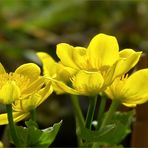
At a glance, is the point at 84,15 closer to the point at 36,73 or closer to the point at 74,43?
the point at 74,43

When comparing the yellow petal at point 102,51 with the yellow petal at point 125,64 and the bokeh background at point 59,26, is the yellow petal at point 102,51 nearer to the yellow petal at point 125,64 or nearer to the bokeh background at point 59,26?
the yellow petal at point 125,64

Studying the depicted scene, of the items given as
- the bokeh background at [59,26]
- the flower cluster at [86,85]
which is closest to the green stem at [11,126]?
the flower cluster at [86,85]

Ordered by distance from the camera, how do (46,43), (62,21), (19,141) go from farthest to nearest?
1. (62,21)
2. (46,43)
3. (19,141)

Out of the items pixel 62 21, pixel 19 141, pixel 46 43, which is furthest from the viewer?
pixel 62 21

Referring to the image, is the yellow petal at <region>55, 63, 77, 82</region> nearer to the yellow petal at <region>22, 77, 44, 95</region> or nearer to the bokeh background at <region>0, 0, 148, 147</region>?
the yellow petal at <region>22, 77, 44, 95</region>

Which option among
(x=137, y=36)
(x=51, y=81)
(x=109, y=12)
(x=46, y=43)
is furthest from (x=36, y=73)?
(x=109, y=12)

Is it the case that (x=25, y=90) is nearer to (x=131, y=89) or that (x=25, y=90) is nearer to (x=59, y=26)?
(x=131, y=89)

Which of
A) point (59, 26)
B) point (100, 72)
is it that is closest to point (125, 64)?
point (100, 72)
